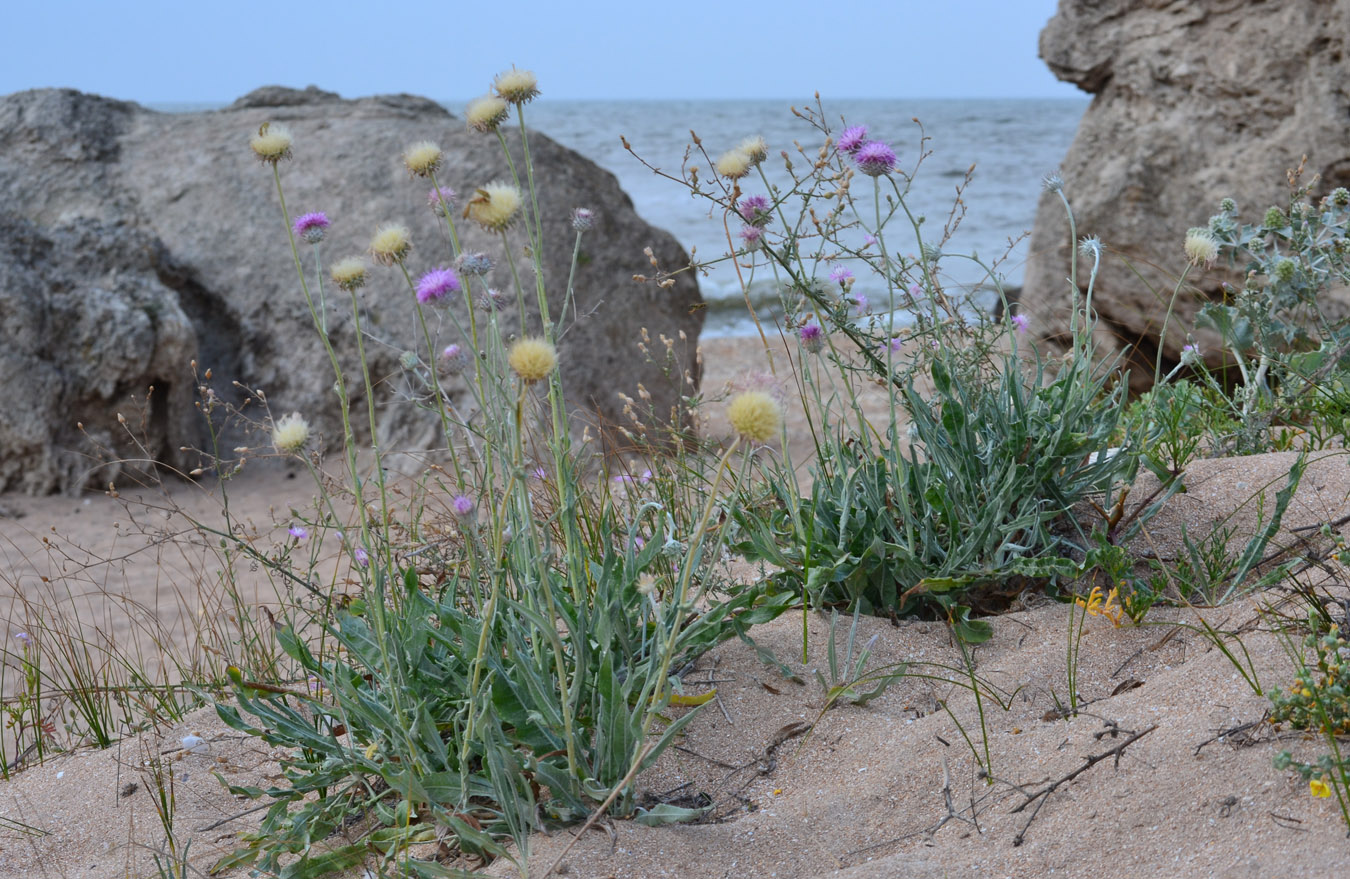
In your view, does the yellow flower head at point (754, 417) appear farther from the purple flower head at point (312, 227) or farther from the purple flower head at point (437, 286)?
the purple flower head at point (312, 227)

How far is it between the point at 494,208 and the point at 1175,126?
5.72 m

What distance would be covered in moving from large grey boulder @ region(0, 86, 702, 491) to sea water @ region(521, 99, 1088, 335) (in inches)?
27.7

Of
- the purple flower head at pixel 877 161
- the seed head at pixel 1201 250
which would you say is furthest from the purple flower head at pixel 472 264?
the seed head at pixel 1201 250

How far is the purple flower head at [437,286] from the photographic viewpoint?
1690 mm

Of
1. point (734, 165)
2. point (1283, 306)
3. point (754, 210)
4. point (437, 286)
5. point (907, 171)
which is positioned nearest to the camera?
point (437, 286)

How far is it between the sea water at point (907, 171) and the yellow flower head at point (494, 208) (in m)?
0.57

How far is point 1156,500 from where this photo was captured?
2.37m

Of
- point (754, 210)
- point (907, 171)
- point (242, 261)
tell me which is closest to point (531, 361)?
point (754, 210)

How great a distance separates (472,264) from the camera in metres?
1.56

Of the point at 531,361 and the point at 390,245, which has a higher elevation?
the point at 390,245

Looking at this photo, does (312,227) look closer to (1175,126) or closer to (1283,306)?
(1283,306)

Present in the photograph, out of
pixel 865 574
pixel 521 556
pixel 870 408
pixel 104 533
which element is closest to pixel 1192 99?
pixel 870 408

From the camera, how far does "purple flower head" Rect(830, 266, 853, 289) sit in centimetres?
215

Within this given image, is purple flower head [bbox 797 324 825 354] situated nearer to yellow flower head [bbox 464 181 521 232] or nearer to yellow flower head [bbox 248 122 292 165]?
yellow flower head [bbox 464 181 521 232]
